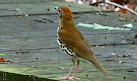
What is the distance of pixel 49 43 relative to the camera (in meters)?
8.18

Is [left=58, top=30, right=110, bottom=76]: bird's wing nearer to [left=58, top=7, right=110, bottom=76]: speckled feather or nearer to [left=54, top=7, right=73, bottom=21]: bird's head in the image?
[left=58, top=7, right=110, bottom=76]: speckled feather

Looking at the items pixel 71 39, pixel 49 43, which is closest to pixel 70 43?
pixel 71 39

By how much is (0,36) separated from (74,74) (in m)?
2.94

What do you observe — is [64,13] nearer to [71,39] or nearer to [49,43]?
[71,39]

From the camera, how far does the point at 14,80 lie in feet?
19.4

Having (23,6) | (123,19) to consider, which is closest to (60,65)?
(123,19)

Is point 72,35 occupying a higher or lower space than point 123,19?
higher

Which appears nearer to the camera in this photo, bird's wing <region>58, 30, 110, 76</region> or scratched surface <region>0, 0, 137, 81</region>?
bird's wing <region>58, 30, 110, 76</region>

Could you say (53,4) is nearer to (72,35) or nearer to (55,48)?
(55,48)

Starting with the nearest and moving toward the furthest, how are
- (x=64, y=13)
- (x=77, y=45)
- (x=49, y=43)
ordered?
(x=77, y=45) → (x=64, y=13) → (x=49, y=43)

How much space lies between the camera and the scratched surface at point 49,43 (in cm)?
616

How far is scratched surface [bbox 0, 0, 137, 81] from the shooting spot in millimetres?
6159

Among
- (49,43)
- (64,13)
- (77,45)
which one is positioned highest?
(64,13)

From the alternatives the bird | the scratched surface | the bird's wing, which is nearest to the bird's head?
the bird
